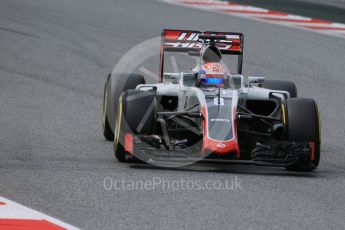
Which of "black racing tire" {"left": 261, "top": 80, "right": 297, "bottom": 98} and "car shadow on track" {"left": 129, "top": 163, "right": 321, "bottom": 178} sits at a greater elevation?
"black racing tire" {"left": 261, "top": 80, "right": 297, "bottom": 98}

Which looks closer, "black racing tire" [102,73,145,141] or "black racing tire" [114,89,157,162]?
"black racing tire" [114,89,157,162]

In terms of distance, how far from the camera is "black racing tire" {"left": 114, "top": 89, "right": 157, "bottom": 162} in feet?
33.8

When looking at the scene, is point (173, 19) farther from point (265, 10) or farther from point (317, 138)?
point (317, 138)

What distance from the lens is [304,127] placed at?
10.3 m

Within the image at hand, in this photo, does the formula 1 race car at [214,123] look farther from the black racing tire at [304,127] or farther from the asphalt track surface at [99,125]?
the asphalt track surface at [99,125]

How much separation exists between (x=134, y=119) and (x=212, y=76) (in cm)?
108

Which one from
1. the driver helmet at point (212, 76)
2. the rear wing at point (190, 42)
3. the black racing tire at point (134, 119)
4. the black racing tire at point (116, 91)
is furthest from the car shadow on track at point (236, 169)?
the rear wing at point (190, 42)

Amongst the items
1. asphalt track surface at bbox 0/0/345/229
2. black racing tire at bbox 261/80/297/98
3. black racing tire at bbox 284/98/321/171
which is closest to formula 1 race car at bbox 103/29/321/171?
black racing tire at bbox 284/98/321/171

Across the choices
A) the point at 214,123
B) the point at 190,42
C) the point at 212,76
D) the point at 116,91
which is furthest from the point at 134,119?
the point at 190,42

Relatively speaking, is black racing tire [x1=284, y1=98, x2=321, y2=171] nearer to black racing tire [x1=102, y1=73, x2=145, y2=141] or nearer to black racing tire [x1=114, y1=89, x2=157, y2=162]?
black racing tire [x1=114, y1=89, x2=157, y2=162]

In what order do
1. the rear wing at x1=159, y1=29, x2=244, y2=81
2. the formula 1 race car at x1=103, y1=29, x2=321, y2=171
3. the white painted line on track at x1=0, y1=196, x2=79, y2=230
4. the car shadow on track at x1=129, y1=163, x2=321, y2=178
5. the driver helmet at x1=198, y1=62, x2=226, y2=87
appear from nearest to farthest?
the white painted line on track at x1=0, y1=196, x2=79, y2=230
the formula 1 race car at x1=103, y1=29, x2=321, y2=171
the car shadow on track at x1=129, y1=163, x2=321, y2=178
the driver helmet at x1=198, y1=62, x2=226, y2=87
the rear wing at x1=159, y1=29, x2=244, y2=81

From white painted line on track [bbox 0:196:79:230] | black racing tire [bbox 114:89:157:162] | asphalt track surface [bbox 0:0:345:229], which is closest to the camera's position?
white painted line on track [bbox 0:196:79:230]

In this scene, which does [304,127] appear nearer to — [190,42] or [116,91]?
[190,42]

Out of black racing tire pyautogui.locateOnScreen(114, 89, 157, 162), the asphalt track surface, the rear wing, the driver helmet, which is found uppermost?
the rear wing
